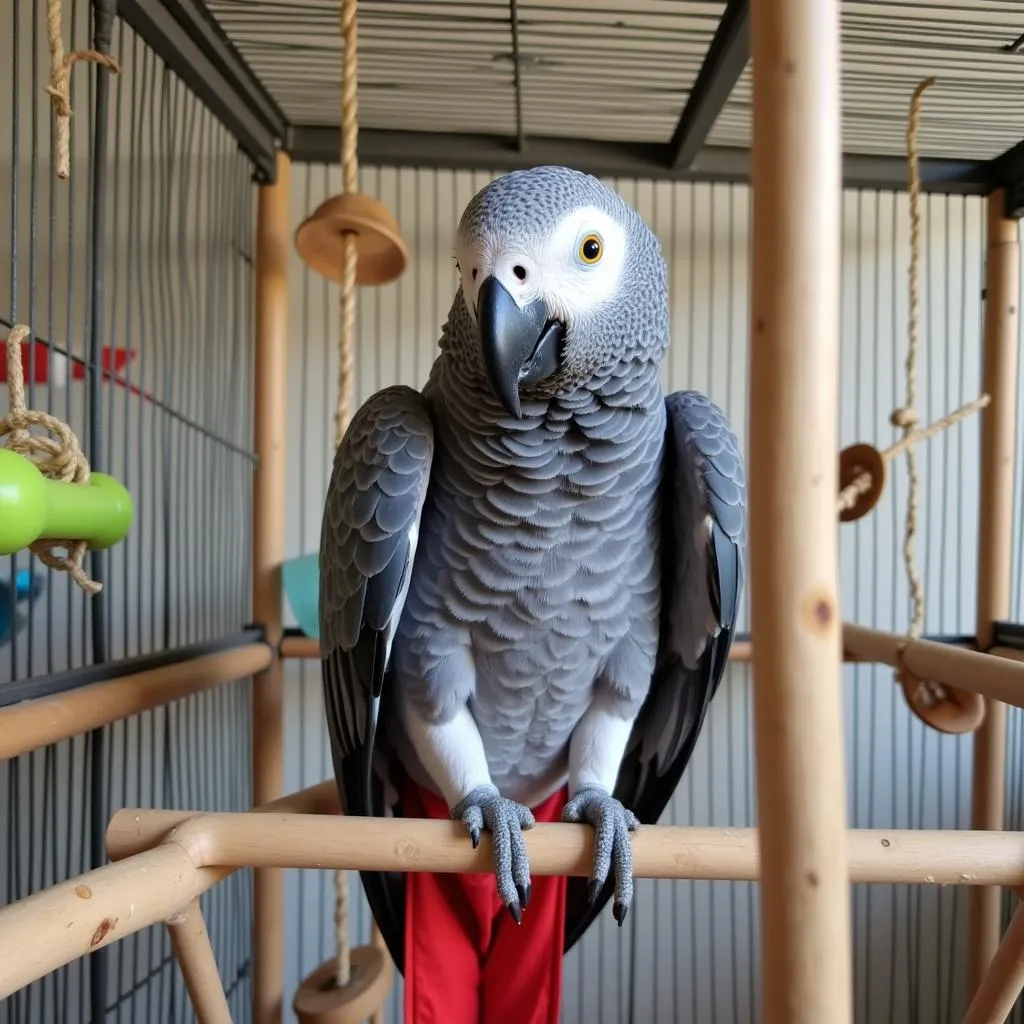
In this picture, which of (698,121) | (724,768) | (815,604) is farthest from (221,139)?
(724,768)

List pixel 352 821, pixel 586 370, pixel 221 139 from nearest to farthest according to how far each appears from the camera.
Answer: pixel 352 821, pixel 586 370, pixel 221 139

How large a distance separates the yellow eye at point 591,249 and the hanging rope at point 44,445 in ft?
1.45

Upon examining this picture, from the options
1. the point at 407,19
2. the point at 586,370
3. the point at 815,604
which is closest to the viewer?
the point at 815,604

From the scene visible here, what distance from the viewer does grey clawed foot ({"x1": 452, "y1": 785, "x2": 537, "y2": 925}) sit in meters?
0.61

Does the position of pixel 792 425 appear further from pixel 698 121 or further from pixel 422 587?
pixel 698 121

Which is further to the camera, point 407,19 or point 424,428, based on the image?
point 407,19

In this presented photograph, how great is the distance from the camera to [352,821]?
0.56 metres

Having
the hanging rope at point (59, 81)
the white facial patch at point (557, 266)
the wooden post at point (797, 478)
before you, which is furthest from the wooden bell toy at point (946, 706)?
the hanging rope at point (59, 81)

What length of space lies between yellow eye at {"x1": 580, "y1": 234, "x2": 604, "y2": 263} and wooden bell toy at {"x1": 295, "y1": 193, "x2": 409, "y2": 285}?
315mm

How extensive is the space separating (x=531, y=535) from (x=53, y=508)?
0.39 meters

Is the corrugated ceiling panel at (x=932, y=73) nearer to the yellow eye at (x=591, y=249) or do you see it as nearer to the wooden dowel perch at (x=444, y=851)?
the yellow eye at (x=591, y=249)

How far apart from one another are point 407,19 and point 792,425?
961mm

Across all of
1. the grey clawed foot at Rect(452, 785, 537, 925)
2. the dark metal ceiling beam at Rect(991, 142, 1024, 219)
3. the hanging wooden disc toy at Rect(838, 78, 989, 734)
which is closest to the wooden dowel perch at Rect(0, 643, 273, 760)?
the grey clawed foot at Rect(452, 785, 537, 925)

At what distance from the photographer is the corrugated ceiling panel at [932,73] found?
943 mm
